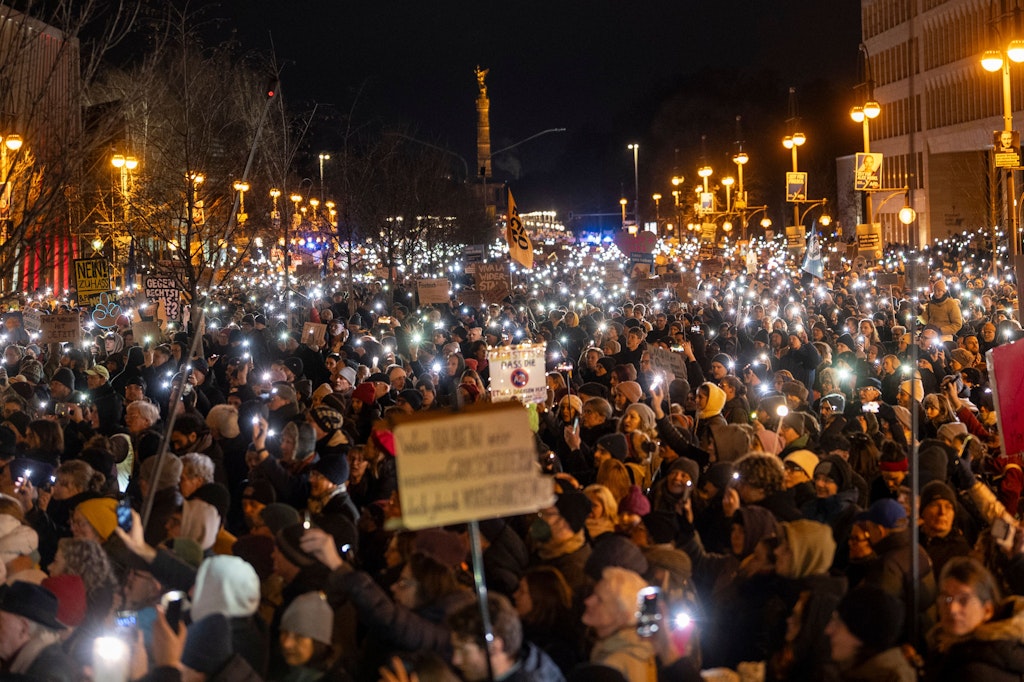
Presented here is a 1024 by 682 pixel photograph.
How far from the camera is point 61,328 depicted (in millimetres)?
18031

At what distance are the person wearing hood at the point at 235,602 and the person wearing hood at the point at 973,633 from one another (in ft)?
8.65

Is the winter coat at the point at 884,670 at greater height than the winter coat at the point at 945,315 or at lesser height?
lesser

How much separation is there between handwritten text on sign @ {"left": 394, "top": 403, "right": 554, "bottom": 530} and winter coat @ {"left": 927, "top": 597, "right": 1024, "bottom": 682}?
64.6 inches

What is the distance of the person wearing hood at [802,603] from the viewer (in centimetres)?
536

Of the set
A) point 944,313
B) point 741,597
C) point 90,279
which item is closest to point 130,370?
point 90,279

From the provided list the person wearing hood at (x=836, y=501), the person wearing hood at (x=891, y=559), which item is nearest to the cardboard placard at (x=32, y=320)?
the person wearing hood at (x=836, y=501)

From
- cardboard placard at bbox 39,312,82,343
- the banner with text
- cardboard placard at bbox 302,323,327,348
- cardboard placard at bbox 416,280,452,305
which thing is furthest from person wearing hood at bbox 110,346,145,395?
cardboard placard at bbox 416,280,452,305

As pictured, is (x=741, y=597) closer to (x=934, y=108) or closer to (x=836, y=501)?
(x=836, y=501)

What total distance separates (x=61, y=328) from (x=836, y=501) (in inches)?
508

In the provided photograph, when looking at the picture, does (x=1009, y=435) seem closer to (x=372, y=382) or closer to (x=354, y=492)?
(x=354, y=492)

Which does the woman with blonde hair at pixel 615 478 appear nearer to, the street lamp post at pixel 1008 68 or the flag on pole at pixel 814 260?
the street lamp post at pixel 1008 68

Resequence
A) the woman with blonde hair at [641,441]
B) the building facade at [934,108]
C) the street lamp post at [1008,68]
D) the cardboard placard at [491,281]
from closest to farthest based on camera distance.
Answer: the woman with blonde hair at [641,441], the street lamp post at [1008,68], the cardboard placard at [491,281], the building facade at [934,108]

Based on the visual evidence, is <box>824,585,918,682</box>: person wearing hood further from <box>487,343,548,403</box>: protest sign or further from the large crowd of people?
<box>487,343,548,403</box>: protest sign

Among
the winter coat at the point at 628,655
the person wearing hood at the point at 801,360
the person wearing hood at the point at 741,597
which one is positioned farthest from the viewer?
the person wearing hood at the point at 801,360
